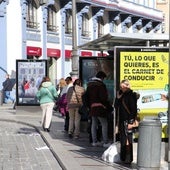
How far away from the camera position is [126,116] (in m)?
11.1

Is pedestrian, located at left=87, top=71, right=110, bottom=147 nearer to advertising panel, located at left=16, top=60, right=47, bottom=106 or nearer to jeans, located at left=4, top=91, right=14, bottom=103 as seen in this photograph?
advertising panel, located at left=16, top=60, right=47, bottom=106

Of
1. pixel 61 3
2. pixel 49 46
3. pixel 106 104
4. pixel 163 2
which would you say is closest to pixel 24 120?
pixel 106 104

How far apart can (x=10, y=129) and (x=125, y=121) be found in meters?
8.58

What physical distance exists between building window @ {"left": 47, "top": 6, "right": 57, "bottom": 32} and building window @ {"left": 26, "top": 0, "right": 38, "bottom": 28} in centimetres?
181

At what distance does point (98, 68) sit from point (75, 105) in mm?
1228

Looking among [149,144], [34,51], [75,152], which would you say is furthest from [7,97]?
[149,144]

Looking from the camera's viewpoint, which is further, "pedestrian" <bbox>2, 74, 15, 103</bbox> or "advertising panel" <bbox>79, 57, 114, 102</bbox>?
"pedestrian" <bbox>2, 74, 15, 103</bbox>

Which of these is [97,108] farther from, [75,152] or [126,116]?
[126,116]

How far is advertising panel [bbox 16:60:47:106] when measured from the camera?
79.2 feet

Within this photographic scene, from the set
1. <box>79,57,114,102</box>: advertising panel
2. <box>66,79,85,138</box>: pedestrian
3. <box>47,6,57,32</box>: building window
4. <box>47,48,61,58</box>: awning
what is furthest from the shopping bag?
<box>47,6,57,32</box>: building window

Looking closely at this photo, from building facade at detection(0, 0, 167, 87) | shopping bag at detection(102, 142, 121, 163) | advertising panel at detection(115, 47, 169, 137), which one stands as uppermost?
building facade at detection(0, 0, 167, 87)

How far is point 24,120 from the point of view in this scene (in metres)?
21.8

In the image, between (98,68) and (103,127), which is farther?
(98,68)

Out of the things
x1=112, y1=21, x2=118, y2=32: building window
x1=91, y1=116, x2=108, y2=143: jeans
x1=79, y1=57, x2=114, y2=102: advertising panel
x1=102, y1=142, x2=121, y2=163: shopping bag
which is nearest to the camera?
x1=102, y1=142, x2=121, y2=163: shopping bag
